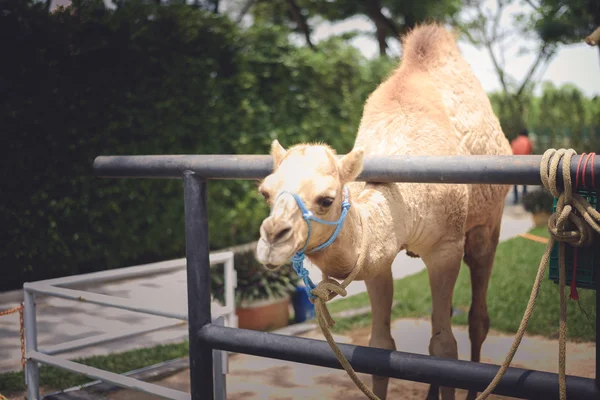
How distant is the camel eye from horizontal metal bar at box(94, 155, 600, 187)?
30cm

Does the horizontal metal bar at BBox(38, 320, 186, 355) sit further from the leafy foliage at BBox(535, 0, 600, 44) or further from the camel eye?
the leafy foliage at BBox(535, 0, 600, 44)

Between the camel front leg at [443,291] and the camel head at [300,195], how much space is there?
53.6 inches

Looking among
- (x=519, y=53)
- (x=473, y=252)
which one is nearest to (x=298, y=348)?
(x=473, y=252)

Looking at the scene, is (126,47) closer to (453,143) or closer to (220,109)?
(220,109)

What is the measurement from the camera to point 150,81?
28.2 feet

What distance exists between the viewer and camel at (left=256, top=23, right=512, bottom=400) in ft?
7.18

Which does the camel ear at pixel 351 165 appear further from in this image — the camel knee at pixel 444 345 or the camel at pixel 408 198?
the camel knee at pixel 444 345

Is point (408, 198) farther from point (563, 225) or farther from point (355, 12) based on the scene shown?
point (355, 12)

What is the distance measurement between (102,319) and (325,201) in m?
5.18

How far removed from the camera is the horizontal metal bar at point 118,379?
2998mm

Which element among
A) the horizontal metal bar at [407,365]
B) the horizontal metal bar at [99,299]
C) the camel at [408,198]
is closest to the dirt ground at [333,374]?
the camel at [408,198]

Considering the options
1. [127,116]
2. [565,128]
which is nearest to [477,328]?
[127,116]

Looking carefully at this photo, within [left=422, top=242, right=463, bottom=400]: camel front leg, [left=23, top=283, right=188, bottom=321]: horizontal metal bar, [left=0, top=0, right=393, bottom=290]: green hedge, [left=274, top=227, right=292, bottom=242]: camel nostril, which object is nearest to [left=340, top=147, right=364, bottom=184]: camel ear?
[left=274, top=227, right=292, bottom=242]: camel nostril

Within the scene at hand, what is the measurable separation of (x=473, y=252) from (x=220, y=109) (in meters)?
5.64
